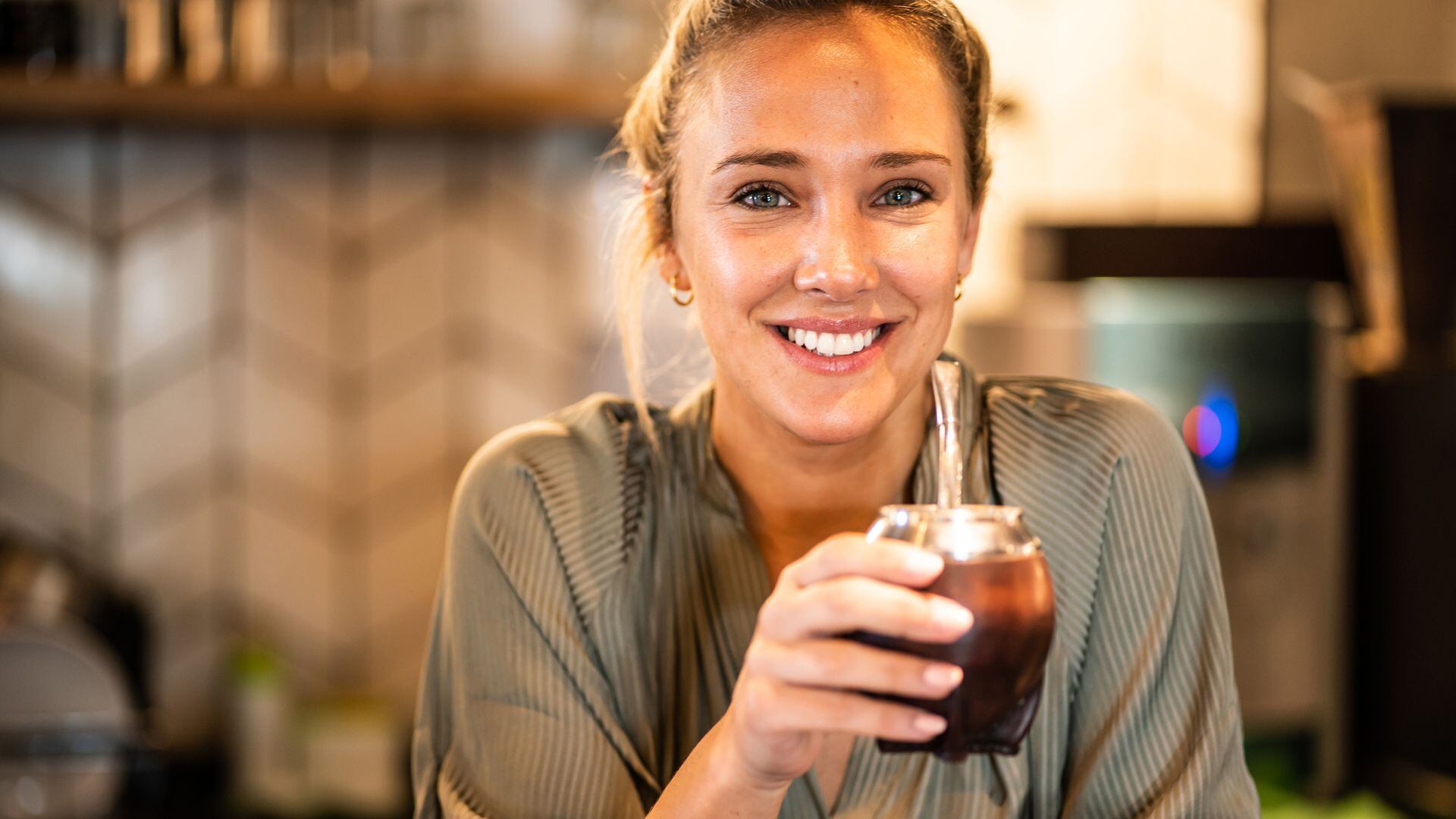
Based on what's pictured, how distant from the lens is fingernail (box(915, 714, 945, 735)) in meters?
0.76

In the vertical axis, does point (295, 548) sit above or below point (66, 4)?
below

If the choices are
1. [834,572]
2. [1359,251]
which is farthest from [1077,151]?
[834,572]

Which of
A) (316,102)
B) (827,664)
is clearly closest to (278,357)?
(316,102)

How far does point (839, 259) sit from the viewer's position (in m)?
0.98

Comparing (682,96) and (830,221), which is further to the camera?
(682,96)

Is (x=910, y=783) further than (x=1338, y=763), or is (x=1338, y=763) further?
(x=1338, y=763)

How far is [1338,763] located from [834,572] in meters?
1.73

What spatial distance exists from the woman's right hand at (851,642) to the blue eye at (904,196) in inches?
13.9

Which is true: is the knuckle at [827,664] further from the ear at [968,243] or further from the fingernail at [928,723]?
the ear at [968,243]

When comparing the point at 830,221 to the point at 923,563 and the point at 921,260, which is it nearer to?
the point at 921,260

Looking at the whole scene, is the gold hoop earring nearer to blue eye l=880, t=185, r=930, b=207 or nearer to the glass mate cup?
blue eye l=880, t=185, r=930, b=207

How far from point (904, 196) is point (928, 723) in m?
0.44

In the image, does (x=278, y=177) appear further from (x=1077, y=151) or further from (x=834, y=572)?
(x=834, y=572)

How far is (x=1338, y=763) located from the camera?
85.0 inches
